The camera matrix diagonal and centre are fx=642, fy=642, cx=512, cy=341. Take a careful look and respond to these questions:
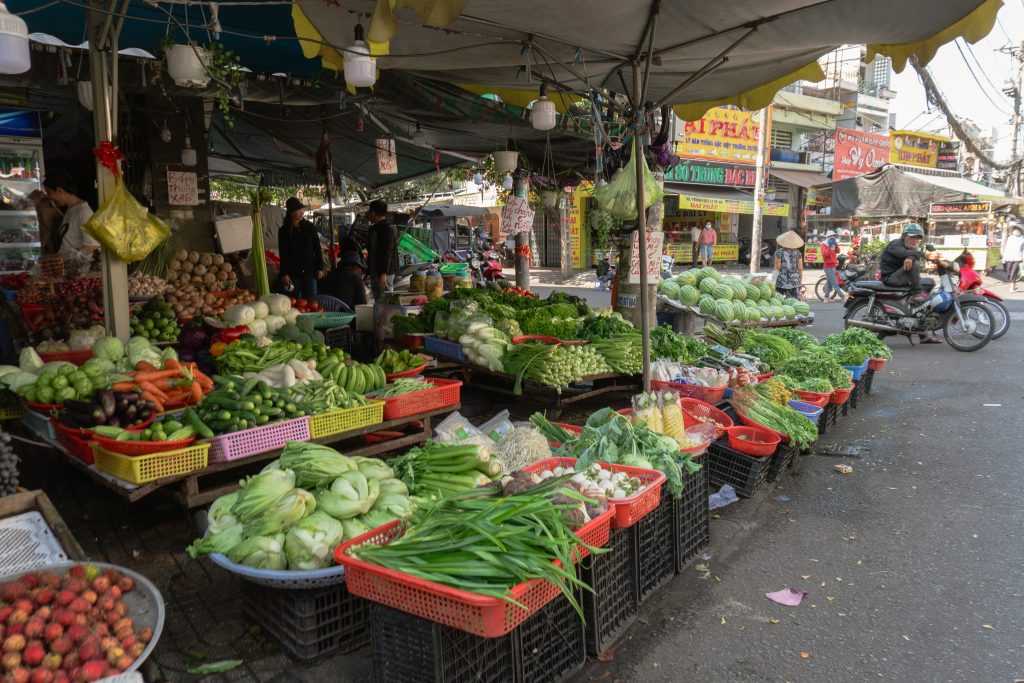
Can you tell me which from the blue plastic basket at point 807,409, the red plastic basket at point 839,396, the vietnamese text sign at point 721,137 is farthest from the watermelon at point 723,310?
the vietnamese text sign at point 721,137

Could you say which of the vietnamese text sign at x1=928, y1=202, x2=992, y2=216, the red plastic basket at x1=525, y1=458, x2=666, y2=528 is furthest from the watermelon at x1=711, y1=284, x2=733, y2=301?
the vietnamese text sign at x1=928, y1=202, x2=992, y2=216

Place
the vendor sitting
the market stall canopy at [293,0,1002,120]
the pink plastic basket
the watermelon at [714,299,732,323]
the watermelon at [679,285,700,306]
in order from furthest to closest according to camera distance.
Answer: the watermelon at [679,285,700,306] → the watermelon at [714,299,732,323] → the vendor sitting → the market stall canopy at [293,0,1002,120] → the pink plastic basket

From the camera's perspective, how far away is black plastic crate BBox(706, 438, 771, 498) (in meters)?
4.59

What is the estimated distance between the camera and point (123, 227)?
4508 mm

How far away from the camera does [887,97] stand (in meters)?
45.2

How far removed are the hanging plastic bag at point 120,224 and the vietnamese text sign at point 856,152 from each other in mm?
23966

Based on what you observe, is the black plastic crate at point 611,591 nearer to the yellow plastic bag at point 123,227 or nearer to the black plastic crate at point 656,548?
the black plastic crate at point 656,548

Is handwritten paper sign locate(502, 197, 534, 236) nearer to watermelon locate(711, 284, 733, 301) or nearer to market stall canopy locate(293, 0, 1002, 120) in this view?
watermelon locate(711, 284, 733, 301)

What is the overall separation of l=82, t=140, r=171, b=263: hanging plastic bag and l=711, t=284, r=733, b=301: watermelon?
7.31 meters

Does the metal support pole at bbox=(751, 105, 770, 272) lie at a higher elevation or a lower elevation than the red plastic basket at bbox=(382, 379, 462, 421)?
higher

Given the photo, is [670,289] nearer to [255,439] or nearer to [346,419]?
[346,419]

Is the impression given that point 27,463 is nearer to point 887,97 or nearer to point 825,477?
point 825,477

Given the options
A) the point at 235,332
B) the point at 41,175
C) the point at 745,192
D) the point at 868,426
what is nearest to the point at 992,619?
the point at 868,426

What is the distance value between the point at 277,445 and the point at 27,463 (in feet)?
9.16
